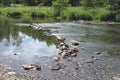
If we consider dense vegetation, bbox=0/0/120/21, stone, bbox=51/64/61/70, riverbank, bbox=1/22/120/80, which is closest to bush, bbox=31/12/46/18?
dense vegetation, bbox=0/0/120/21

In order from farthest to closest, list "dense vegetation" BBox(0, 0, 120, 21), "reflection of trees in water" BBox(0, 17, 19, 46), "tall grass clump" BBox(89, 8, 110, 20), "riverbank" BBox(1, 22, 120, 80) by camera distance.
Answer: "tall grass clump" BBox(89, 8, 110, 20)
"dense vegetation" BBox(0, 0, 120, 21)
"reflection of trees in water" BBox(0, 17, 19, 46)
"riverbank" BBox(1, 22, 120, 80)

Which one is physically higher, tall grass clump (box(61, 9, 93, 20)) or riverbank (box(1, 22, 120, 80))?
riverbank (box(1, 22, 120, 80))

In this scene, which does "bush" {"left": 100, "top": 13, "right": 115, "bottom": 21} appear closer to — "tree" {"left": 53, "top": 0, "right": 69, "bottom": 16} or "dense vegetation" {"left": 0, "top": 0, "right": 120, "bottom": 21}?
"dense vegetation" {"left": 0, "top": 0, "right": 120, "bottom": 21}

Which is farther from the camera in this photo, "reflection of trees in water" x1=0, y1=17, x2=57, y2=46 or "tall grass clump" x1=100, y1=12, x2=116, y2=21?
"tall grass clump" x1=100, y1=12, x2=116, y2=21

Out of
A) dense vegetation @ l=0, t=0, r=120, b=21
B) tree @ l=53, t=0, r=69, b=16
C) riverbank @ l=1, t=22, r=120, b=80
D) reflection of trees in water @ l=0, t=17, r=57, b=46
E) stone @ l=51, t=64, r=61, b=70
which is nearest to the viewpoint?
riverbank @ l=1, t=22, r=120, b=80

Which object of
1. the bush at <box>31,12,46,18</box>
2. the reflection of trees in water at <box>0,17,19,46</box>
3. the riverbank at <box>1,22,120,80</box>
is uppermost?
the riverbank at <box>1,22,120,80</box>

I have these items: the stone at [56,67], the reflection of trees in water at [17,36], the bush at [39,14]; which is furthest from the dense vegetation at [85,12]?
the stone at [56,67]

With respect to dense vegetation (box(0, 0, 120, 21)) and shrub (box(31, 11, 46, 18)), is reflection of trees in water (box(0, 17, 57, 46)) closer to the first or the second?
dense vegetation (box(0, 0, 120, 21))

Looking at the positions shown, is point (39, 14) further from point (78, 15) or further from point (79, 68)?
point (79, 68)

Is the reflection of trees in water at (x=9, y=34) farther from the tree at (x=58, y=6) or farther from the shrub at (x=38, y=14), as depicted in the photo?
the shrub at (x=38, y=14)

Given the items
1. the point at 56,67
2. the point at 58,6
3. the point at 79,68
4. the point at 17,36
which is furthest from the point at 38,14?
the point at 79,68

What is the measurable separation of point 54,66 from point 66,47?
25.3 feet

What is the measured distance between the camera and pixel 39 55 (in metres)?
26.6

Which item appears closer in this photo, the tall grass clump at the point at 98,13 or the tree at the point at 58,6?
the tall grass clump at the point at 98,13
